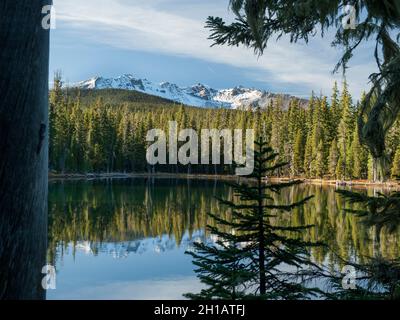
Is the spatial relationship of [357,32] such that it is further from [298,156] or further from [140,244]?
[298,156]

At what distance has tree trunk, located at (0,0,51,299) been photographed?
4.84 ft

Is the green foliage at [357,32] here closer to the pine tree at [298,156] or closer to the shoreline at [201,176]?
the shoreline at [201,176]

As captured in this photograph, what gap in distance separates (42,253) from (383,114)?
9.74 ft

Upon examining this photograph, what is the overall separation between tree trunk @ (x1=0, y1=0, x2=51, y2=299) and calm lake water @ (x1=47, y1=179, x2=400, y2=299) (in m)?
7.58

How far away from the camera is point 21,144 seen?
4.95 ft

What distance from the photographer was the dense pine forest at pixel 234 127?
62719 millimetres

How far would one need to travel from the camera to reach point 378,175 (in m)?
3.97

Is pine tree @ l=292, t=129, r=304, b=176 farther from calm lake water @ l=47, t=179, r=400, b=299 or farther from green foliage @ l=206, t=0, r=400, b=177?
green foliage @ l=206, t=0, r=400, b=177

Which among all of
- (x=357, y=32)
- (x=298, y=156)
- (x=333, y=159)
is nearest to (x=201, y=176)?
(x=298, y=156)

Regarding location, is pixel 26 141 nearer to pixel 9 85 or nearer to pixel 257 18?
pixel 9 85

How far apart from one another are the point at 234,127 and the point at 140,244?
7267cm

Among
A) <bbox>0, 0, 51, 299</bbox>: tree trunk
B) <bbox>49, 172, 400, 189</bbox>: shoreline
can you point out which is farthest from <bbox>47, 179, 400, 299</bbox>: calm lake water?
<bbox>49, 172, 400, 189</bbox>: shoreline
